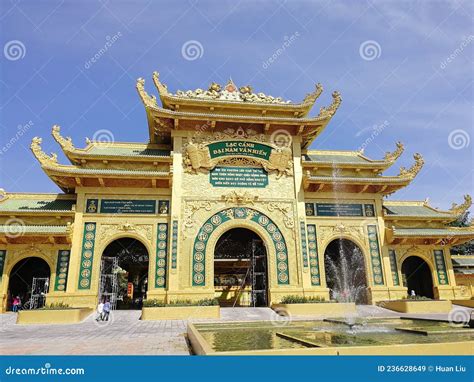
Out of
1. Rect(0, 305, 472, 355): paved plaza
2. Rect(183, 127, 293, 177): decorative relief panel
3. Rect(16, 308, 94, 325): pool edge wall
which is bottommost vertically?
Rect(0, 305, 472, 355): paved plaza

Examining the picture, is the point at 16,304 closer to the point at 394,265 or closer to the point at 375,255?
the point at 375,255

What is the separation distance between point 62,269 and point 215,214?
6.79m

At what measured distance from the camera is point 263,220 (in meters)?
16.0

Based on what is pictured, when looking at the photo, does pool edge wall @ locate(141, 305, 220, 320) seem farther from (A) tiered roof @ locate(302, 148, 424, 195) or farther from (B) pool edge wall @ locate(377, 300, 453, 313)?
(B) pool edge wall @ locate(377, 300, 453, 313)

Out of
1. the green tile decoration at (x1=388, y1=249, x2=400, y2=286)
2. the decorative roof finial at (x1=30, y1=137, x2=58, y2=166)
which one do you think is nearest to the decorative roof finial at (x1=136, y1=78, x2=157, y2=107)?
the decorative roof finial at (x1=30, y1=137, x2=58, y2=166)

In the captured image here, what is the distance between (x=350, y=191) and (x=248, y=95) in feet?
23.3

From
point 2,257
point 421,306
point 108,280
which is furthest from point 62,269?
point 421,306

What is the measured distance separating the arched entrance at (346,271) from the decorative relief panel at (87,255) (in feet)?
36.4

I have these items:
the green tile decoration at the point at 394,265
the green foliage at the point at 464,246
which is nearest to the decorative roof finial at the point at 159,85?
the green tile decoration at the point at 394,265

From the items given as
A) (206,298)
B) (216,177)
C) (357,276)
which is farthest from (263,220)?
(357,276)

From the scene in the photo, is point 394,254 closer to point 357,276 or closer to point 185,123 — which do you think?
point 357,276

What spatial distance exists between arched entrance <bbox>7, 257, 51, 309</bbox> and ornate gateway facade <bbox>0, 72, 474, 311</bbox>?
0.06 meters

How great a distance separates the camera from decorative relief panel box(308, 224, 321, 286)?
51.0 ft

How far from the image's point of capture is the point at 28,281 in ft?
54.3
